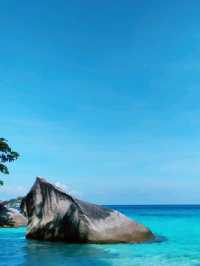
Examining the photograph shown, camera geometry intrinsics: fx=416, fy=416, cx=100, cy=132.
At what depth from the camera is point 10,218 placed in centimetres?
3070

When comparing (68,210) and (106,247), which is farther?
(68,210)

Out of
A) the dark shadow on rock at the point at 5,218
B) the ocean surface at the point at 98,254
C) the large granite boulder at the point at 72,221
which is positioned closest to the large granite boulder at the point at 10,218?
the dark shadow on rock at the point at 5,218

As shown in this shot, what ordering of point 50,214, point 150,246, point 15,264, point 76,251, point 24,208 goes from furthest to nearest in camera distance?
point 24,208 < point 50,214 < point 150,246 < point 76,251 < point 15,264

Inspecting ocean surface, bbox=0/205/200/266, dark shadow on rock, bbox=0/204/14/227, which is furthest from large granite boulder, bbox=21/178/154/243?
dark shadow on rock, bbox=0/204/14/227

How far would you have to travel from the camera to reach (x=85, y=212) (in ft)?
63.5

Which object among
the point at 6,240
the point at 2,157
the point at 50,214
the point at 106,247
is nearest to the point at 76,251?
the point at 106,247

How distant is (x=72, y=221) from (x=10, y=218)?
12.5 metres

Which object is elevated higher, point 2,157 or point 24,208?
point 2,157

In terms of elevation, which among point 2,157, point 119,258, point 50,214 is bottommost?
point 119,258

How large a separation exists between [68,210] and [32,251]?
3.63m

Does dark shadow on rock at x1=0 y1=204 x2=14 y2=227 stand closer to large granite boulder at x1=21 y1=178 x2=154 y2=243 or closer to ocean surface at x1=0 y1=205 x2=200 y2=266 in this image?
large granite boulder at x1=21 y1=178 x2=154 y2=243

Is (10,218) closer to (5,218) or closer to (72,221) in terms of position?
(5,218)

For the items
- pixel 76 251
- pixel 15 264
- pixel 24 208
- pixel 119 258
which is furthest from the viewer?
pixel 24 208

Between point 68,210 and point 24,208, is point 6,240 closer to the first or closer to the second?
point 24,208
